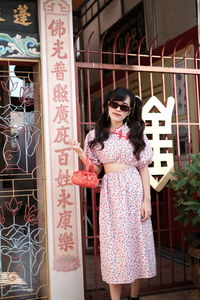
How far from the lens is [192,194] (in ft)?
11.8

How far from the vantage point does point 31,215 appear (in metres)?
3.53

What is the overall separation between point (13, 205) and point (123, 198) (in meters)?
1.01

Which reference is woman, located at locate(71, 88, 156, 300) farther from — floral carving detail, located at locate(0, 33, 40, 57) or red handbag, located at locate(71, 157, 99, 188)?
floral carving detail, located at locate(0, 33, 40, 57)

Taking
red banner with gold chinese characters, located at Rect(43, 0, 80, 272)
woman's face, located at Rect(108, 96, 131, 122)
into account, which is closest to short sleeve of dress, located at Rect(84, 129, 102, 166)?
woman's face, located at Rect(108, 96, 131, 122)

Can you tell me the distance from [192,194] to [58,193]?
1.20 metres

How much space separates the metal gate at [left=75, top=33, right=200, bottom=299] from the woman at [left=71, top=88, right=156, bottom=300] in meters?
0.57

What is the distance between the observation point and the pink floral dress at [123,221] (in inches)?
120

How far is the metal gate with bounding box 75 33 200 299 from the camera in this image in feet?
12.4

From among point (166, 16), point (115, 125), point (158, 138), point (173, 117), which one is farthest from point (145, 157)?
point (166, 16)

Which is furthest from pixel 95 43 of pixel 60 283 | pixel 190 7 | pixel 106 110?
pixel 60 283

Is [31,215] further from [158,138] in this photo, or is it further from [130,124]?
[158,138]

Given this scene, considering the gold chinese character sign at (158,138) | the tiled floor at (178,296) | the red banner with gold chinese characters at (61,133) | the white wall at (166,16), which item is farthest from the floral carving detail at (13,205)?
the white wall at (166,16)

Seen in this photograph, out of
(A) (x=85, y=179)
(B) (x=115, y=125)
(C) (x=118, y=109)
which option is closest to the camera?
(A) (x=85, y=179)

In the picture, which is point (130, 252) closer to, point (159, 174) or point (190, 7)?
point (159, 174)
